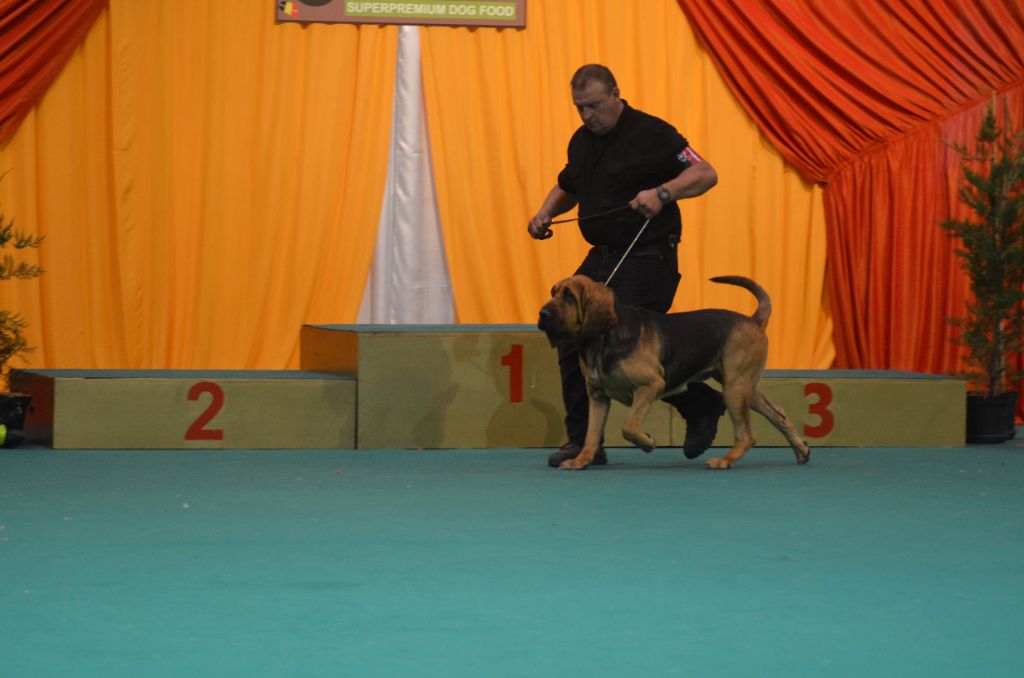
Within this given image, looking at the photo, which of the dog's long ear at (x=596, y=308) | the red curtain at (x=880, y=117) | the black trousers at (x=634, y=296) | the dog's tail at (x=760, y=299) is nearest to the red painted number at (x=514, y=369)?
the black trousers at (x=634, y=296)

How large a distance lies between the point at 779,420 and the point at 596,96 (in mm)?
1220

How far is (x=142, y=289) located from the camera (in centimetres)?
675

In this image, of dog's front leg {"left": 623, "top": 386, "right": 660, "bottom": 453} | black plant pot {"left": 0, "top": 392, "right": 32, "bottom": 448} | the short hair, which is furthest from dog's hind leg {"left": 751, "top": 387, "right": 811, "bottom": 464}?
black plant pot {"left": 0, "top": 392, "right": 32, "bottom": 448}

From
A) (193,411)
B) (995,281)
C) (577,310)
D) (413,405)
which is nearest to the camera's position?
(577,310)

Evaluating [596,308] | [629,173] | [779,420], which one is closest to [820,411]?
[779,420]

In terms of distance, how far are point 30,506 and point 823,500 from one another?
200cm

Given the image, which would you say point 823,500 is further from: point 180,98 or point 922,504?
point 180,98

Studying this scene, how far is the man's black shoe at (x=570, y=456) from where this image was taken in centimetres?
450

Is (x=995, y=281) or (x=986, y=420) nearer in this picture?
(x=986, y=420)

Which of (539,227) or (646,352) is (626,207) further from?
(646,352)

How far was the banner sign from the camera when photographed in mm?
6789

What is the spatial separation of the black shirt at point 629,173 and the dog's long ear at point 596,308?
0.34 meters

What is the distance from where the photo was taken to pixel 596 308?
164 inches

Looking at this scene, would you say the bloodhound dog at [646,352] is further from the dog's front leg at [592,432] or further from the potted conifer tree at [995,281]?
the potted conifer tree at [995,281]
